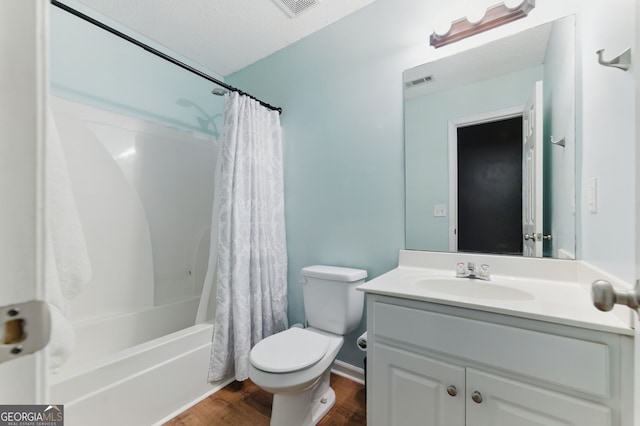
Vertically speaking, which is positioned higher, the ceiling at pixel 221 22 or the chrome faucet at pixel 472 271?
the ceiling at pixel 221 22

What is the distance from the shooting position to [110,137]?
5.94 feet

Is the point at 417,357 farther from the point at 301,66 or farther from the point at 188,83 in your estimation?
the point at 188,83

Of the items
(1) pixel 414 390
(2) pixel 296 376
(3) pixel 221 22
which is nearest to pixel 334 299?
(2) pixel 296 376

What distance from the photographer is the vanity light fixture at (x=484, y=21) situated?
1260 mm

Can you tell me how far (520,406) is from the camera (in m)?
0.85

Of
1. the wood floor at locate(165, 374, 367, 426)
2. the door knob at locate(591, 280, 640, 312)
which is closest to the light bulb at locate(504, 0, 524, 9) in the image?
the door knob at locate(591, 280, 640, 312)

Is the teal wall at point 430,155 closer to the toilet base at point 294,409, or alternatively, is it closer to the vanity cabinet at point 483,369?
the vanity cabinet at point 483,369

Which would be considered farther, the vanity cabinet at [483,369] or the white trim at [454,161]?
the white trim at [454,161]

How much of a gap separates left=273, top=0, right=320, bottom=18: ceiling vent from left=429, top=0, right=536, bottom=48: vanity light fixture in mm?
808

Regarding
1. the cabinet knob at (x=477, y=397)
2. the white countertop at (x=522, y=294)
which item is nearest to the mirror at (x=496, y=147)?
the white countertop at (x=522, y=294)

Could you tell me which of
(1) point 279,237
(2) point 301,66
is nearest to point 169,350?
(1) point 279,237

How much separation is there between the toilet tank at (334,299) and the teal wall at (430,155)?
1.37 feet

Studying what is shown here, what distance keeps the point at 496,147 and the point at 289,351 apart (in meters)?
1.50

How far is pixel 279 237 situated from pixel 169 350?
0.94m
